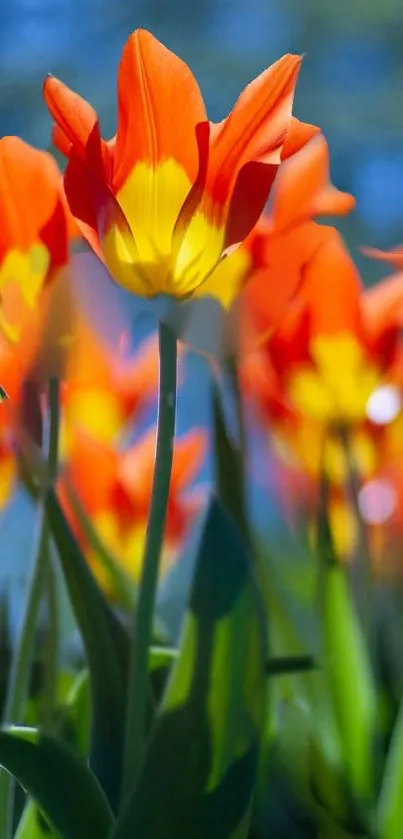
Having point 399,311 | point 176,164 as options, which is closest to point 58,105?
point 176,164

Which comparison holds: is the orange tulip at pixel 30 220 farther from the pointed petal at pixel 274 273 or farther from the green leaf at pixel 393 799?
the green leaf at pixel 393 799

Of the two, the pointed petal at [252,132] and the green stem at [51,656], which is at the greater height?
the pointed petal at [252,132]

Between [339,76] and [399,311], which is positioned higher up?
[339,76]

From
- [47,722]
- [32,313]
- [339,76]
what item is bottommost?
[47,722]

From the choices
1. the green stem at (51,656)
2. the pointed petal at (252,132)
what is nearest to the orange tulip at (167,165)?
the pointed petal at (252,132)

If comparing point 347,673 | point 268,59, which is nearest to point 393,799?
point 347,673

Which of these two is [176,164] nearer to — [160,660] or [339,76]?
[160,660]

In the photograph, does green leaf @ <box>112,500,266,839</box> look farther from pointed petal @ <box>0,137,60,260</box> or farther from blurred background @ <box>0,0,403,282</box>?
blurred background @ <box>0,0,403,282</box>

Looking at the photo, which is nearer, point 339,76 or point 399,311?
point 399,311
